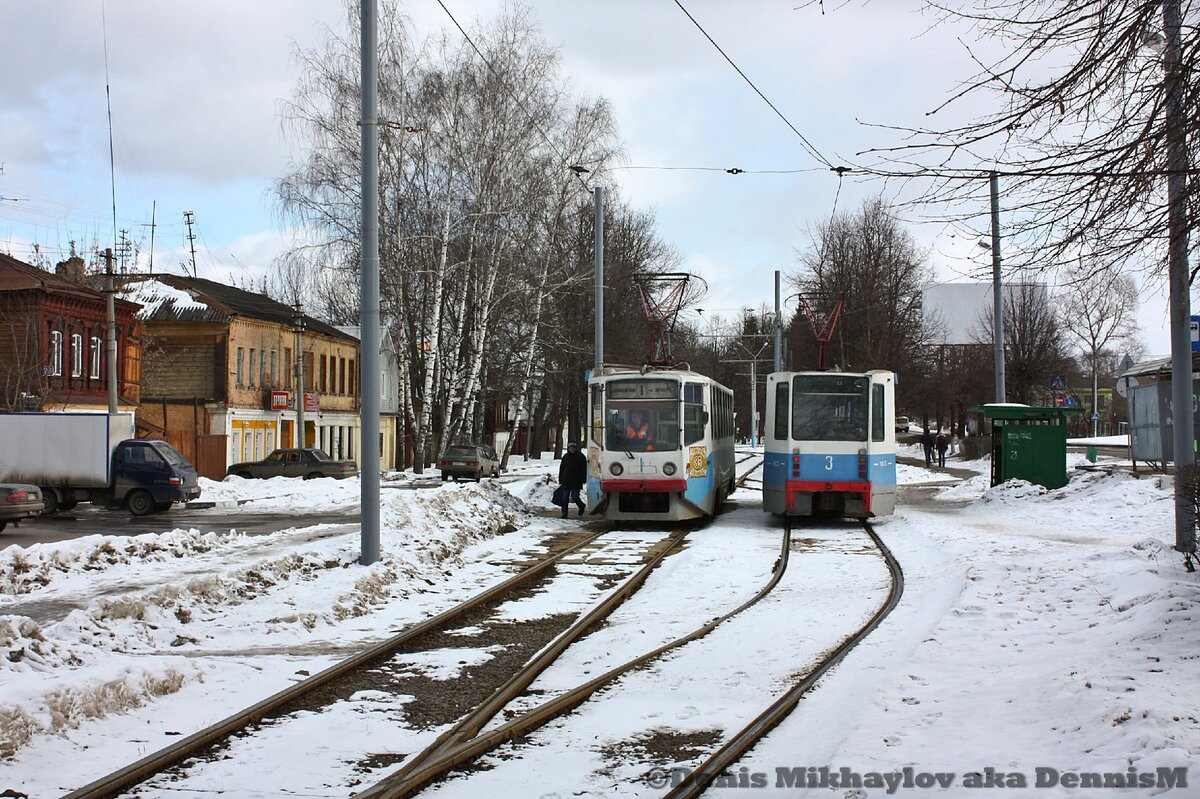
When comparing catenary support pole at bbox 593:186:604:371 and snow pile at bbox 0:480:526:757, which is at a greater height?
catenary support pole at bbox 593:186:604:371

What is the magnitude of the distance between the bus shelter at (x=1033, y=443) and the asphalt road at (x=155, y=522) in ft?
48.9

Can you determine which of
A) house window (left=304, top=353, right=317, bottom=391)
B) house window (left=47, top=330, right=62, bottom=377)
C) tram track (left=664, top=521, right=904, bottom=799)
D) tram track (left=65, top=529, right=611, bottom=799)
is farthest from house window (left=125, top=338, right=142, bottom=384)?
tram track (left=664, top=521, right=904, bottom=799)

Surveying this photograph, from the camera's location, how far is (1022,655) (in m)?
8.88

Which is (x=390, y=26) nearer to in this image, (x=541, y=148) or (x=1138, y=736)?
(x=541, y=148)

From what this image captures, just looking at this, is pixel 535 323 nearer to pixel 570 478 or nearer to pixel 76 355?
pixel 76 355

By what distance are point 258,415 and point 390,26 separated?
2114cm

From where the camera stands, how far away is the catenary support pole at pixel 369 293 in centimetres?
1420

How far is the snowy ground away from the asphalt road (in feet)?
17.4

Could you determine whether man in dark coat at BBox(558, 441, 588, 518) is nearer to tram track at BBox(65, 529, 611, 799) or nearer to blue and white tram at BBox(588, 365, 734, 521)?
blue and white tram at BBox(588, 365, 734, 521)

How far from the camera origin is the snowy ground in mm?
6172

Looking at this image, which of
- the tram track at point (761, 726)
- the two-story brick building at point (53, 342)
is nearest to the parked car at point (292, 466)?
the two-story brick building at point (53, 342)

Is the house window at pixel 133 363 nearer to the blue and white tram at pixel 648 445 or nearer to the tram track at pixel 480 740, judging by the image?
the blue and white tram at pixel 648 445

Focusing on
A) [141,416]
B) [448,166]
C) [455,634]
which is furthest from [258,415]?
[455,634]

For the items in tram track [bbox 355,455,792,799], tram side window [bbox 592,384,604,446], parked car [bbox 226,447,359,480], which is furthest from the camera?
parked car [bbox 226,447,359,480]
